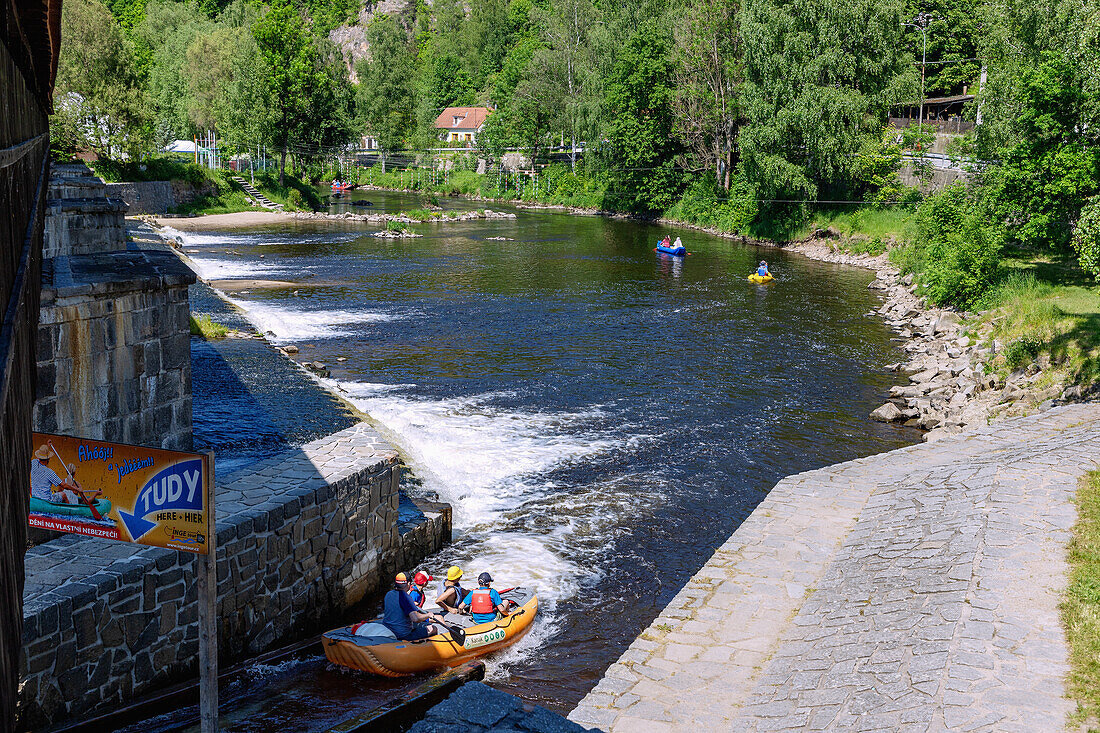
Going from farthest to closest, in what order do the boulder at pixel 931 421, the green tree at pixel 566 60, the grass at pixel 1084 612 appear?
the green tree at pixel 566 60
the boulder at pixel 931 421
the grass at pixel 1084 612

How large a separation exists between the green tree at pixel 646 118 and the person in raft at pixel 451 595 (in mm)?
57324

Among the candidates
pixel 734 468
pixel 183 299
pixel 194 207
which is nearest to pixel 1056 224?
pixel 734 468

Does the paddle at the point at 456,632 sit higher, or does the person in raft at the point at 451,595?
the person in raft at the point at 451,595

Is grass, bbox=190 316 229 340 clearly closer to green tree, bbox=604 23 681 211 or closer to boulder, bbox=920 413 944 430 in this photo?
boulder, bbox=920 413 944 430

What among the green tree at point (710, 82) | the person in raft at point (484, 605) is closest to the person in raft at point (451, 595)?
the person in raft at point (484, 605)

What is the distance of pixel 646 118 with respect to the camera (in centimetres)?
6781

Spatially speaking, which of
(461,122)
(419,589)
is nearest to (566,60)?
(461,122)

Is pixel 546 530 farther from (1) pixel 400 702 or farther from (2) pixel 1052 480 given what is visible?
(2) pixel 1052 480

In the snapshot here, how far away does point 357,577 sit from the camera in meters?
12.0

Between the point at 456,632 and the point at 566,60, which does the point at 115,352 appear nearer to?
the point at 456,632

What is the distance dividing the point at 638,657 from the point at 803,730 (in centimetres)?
234

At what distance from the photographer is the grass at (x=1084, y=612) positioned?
24.2 ft

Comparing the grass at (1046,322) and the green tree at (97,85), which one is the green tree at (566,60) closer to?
the green tree at (97,85)

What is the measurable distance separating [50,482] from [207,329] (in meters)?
18.8
